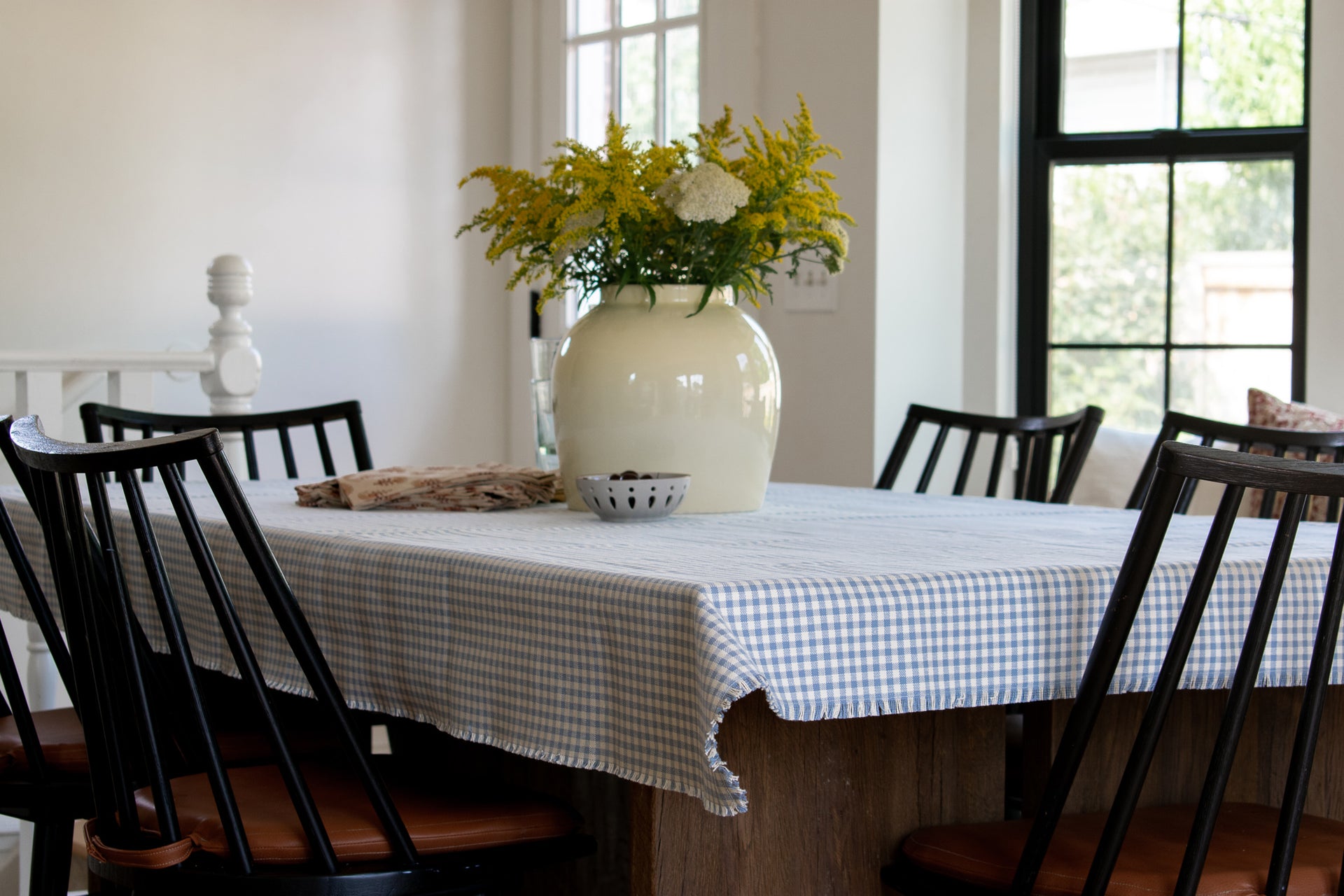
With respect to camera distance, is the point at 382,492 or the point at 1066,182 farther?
the point at 1066,182

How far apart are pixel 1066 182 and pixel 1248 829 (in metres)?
2.61

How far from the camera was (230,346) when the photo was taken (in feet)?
10.3

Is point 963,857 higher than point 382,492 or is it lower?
lower

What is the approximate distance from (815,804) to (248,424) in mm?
1647

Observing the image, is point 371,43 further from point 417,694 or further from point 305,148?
point 417,694

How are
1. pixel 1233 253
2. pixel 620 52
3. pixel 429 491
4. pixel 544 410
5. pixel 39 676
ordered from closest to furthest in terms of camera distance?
pixel 429 491, pixel 544 410, pixel 39 676, pixel 1233 253, pixel 620 52

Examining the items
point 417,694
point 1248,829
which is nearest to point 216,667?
point 417,694

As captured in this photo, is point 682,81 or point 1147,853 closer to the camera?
point 1147,853

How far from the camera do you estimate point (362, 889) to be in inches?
46.6

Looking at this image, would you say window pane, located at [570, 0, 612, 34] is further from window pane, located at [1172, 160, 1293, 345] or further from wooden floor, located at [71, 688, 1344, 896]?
wooden floor, located at [71, 688, 1344, 896]

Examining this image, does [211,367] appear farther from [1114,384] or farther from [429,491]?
[1114,384]

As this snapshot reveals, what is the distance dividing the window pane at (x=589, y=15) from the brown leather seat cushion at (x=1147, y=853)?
3260 mm

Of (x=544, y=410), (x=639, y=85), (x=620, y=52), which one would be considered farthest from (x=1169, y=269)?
(x=544, y=410)

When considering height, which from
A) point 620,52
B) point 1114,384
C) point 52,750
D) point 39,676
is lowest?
point 39,676
